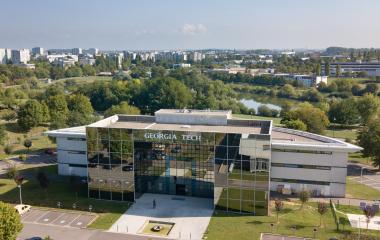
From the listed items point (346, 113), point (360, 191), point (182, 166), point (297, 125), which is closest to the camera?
point (182, 166)

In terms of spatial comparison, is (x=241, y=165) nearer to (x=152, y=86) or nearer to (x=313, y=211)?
(x=313, y=211)

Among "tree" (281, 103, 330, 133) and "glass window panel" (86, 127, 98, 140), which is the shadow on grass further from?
"tree" (281, 103, 330, 133)

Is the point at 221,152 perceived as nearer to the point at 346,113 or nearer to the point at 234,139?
the point at 234,139

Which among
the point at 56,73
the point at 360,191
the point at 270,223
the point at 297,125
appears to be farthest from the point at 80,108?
the point at 56,73

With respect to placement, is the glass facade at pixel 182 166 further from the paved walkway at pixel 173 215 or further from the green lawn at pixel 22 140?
the green lawn at pixel 22 140

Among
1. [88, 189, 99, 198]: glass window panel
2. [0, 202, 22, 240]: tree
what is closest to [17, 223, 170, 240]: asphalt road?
[0, 202, 22, 240]: tree

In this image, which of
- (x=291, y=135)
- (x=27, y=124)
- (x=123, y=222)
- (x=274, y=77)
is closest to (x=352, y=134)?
(x=291, y=135)

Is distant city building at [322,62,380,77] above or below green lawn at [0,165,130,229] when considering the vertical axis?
above
